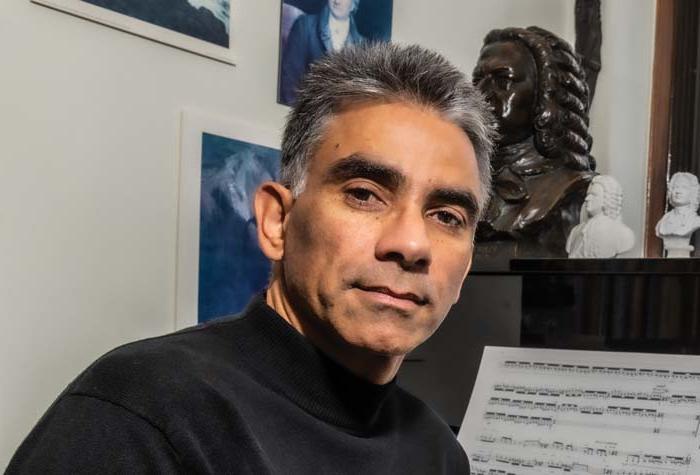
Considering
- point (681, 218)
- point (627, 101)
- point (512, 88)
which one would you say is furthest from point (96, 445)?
point (627, 101)

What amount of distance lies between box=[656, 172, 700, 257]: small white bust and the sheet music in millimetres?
1045

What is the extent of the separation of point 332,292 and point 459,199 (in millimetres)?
152


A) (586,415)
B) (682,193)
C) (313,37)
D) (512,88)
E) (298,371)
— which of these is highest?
(313,37)

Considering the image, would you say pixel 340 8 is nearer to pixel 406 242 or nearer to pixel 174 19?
pixel 174 19

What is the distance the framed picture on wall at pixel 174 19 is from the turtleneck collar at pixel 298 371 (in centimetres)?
86

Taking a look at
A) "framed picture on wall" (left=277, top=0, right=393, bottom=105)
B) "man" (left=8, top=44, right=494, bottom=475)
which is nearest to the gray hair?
"man" (left=8, top=44, right=494, bottom=475)

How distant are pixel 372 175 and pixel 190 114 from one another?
0.96 metres

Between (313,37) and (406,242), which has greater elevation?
(313,37)

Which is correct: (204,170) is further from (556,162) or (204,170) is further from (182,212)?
(556,162)

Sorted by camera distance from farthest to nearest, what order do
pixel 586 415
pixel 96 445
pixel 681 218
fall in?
1. pixel 681 218
2. pixel 586 415
3. pixel 96 445

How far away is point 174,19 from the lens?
1564 mm

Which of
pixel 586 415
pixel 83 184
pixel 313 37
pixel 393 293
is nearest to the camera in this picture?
pixel 393 293

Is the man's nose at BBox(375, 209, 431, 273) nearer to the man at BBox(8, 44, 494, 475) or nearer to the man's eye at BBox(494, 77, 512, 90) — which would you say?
the man at BBox(8, 44, 494, 475)

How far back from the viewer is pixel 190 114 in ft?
5.27
